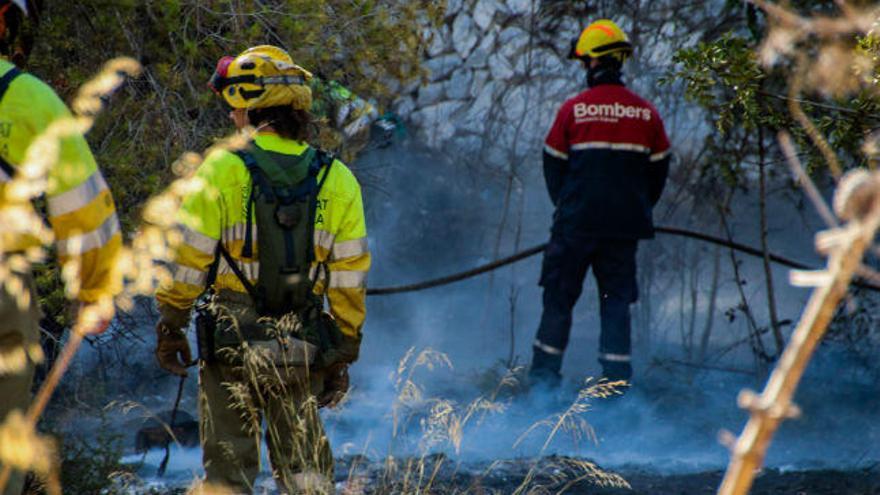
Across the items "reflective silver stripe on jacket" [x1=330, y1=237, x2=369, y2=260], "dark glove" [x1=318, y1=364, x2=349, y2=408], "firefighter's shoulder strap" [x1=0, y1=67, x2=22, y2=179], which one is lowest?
"dark glove" [x1=318, y1=364, x2=349, y2=408]

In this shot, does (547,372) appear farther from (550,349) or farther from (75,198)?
(75,198)

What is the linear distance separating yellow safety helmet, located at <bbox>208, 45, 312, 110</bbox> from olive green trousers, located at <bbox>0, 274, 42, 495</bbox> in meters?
1.13

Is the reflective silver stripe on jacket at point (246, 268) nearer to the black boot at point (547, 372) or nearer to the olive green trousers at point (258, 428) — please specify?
the olive green trousers at point (258, 428)

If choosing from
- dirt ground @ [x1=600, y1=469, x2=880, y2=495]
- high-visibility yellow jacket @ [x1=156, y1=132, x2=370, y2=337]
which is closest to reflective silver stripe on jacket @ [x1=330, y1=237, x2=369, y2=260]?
high-visibility yellow jacket @ [x1=156, y1=132, x2=370, y2=337]

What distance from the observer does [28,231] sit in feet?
7.61

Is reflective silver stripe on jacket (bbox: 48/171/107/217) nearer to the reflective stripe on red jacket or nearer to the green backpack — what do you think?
the green backpack

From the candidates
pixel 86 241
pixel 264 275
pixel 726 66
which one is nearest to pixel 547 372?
pixel 726 66

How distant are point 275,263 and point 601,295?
11.0 feet

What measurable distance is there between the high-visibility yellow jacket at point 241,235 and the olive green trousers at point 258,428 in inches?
9.7

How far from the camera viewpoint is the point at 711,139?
6547 millimetres

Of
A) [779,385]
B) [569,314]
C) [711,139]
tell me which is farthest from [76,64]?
[779,385]

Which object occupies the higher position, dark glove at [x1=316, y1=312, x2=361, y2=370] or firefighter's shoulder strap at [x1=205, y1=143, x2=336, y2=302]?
firefighter's shoulder strap at [x1=205, y1=143, x2=336, y2=302]

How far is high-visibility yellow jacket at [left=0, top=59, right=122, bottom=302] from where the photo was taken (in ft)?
7.81

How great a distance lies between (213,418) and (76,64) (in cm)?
203
